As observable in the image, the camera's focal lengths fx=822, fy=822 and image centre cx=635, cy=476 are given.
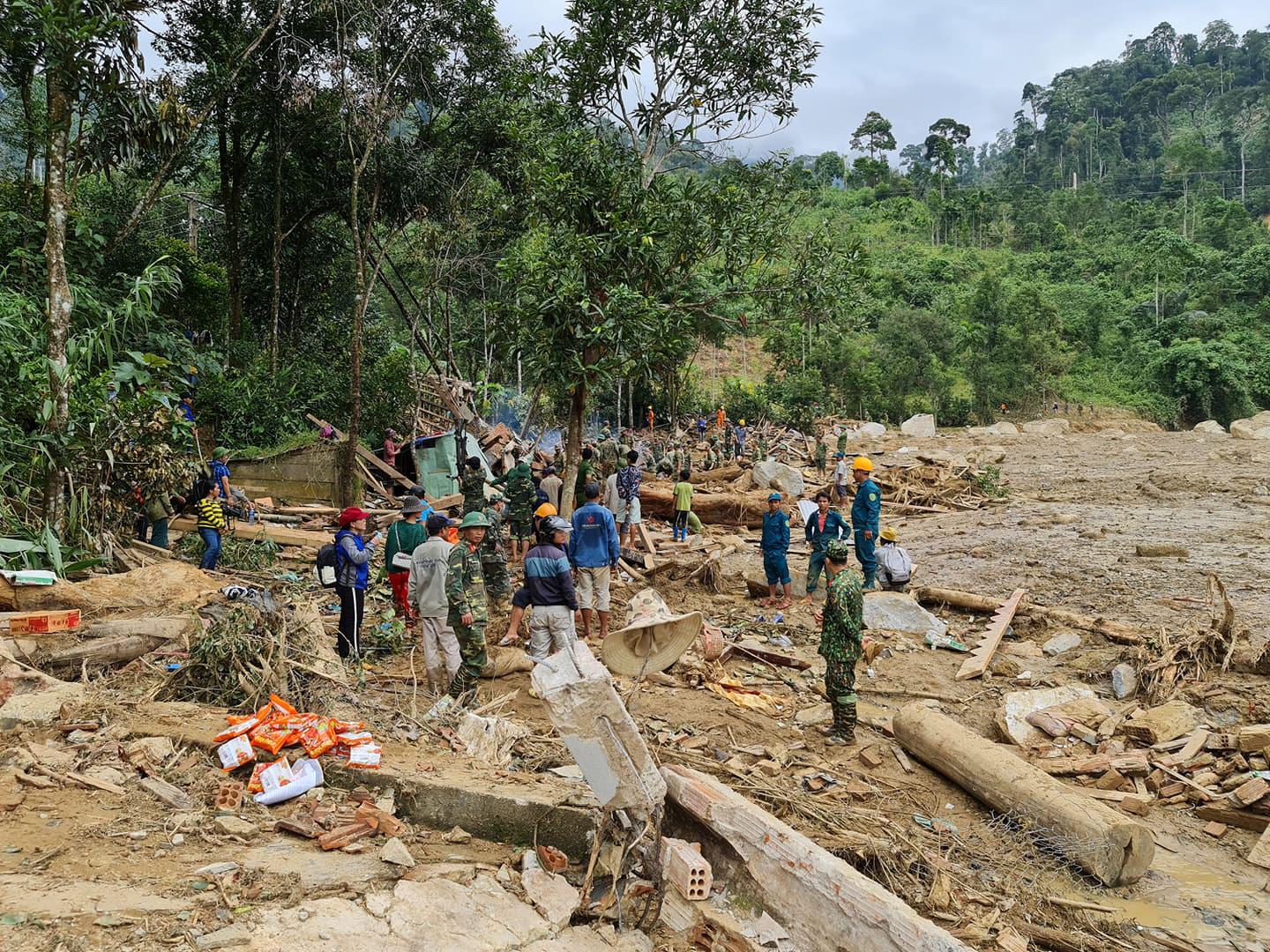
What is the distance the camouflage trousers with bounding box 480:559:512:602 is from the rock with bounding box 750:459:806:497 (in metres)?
10.7

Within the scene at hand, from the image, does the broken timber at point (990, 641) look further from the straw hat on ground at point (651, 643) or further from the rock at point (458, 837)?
the rock at point (458, 837)

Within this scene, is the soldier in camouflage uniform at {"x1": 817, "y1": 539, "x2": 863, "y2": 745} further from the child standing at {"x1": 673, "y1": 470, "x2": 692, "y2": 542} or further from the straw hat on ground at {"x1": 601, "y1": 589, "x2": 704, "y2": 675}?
the child standing at {"x1": 673, "y1": 470, "x2": 692, "y2": 542}

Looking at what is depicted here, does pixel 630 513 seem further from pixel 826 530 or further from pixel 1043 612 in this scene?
pixel 1043 612

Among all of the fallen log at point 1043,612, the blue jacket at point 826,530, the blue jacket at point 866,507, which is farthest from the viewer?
the blue jacket at point 866,507

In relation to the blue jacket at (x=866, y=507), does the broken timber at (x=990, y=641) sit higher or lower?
lower

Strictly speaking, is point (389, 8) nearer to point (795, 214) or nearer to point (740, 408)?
point (795, 214)

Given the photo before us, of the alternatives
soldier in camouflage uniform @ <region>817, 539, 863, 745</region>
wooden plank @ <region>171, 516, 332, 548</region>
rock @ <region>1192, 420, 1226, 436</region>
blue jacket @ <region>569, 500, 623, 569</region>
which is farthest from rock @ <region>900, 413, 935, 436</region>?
soldier in camouflage uniform @ <region>817, 539, 863, 745</region>

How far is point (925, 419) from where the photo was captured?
107 ft

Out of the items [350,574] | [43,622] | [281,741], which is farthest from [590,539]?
[43,622]

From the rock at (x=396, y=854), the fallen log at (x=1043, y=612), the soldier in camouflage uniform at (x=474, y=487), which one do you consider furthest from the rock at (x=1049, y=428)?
the rock at (x=396, y=854)

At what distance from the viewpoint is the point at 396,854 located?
4137 mm

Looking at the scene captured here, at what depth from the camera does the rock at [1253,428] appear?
2946 centimetres

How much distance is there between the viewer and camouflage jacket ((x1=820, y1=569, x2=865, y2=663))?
650 centimetres

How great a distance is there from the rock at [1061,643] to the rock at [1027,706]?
0.80 metres
